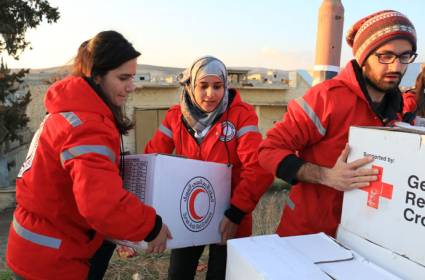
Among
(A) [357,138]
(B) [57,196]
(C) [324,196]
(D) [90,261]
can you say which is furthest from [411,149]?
(D) [90,261]

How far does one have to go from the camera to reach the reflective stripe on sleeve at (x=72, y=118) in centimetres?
155

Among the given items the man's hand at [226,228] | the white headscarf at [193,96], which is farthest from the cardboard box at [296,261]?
the white headscarf at [193,96]

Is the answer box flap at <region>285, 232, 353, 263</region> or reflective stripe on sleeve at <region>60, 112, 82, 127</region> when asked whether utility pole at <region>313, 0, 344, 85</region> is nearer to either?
box flap at <region>285, 232, 353, 263</region>

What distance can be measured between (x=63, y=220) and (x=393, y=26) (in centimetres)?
161

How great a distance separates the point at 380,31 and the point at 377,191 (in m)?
0.72

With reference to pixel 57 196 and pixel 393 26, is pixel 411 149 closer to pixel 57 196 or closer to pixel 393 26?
pixel 393 26

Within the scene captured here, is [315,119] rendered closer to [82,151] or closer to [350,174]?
[350,174]

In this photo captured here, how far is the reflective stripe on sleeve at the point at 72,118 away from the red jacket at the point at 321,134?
81cm

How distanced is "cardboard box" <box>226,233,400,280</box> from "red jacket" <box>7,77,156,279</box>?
49 centimetres

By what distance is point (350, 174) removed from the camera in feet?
4.82

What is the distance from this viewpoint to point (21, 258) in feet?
5.54

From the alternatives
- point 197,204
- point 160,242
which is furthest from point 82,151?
point 197,204

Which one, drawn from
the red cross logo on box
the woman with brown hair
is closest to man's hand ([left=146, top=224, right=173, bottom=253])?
the woman with brown hair

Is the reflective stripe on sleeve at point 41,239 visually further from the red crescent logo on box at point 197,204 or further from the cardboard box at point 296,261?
the cardboard box at point 296,261
